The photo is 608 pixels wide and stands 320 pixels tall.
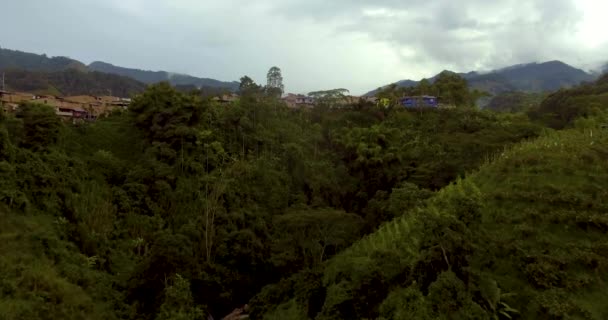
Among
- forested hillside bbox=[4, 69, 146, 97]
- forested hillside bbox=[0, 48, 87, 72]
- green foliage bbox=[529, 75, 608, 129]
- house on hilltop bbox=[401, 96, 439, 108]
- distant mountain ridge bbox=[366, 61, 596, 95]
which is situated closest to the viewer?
green foliage bbox=[529, 75, 608, 129]

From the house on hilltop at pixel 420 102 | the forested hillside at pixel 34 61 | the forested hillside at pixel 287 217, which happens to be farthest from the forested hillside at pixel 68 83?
the forested hillside at pixel 34 61

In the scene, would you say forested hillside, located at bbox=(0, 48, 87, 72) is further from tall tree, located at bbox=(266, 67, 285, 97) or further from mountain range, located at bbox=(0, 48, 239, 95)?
tall tree, located at bbox=(266, 67, 285, 97)

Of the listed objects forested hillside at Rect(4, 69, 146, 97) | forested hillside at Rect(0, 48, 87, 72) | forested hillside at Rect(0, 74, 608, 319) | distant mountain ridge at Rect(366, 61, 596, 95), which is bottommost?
forested hillside at Rect(0, 74, 608, 319)

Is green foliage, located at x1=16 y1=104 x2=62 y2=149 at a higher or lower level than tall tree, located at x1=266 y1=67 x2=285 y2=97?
lower

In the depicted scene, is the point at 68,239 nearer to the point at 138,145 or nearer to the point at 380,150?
the point at 138,145

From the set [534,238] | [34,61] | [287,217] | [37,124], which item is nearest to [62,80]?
[37,124]

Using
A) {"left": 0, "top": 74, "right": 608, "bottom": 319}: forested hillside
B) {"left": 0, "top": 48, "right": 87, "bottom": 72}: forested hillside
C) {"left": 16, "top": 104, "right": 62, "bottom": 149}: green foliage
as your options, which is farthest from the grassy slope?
{"left": 0, "top": 48, "right": 87, "bottom": 72}: forested hillside
